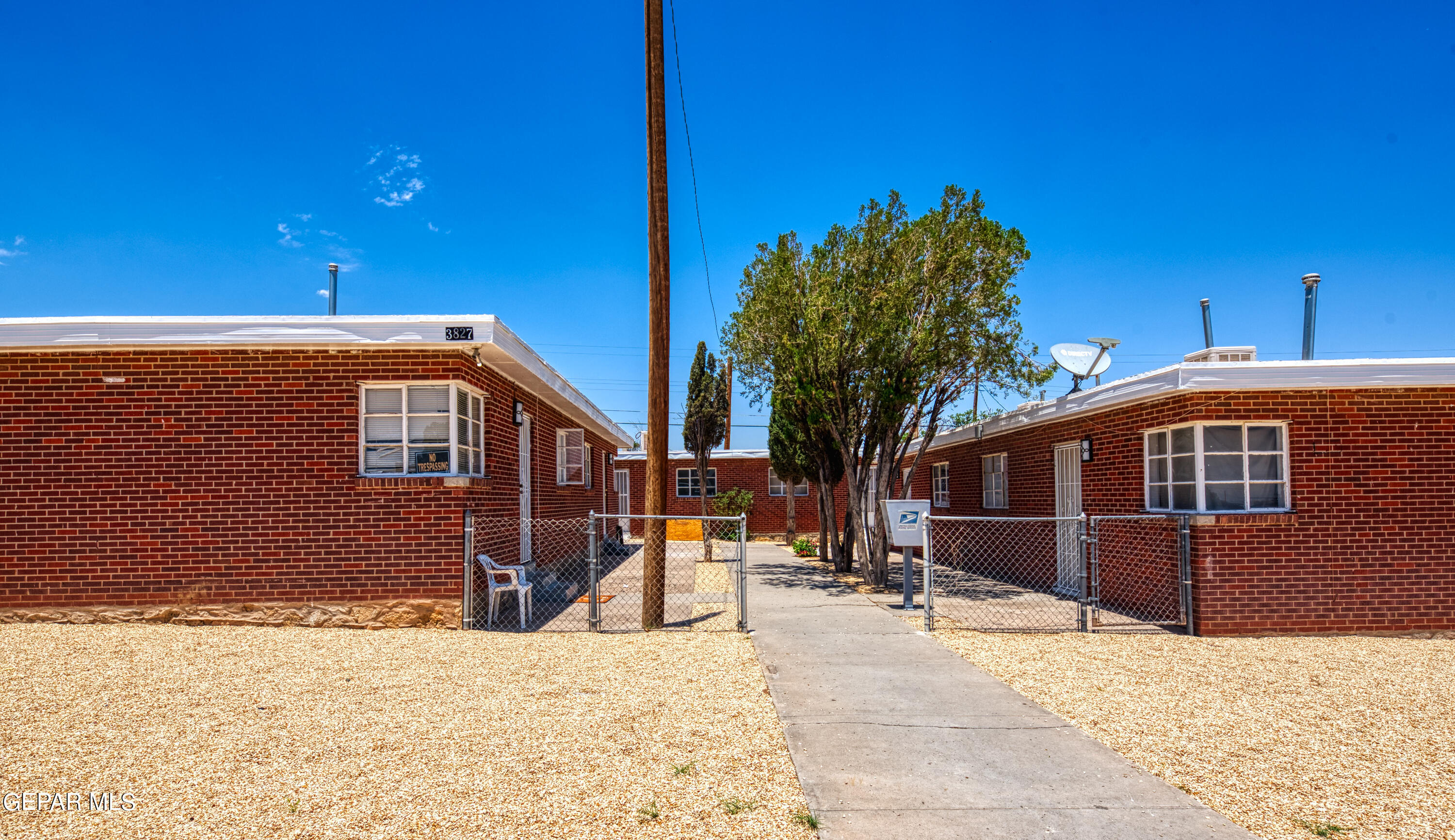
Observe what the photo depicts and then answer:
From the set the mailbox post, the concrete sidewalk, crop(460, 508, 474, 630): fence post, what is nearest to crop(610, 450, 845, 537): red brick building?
the mailbox post

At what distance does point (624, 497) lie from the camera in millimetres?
25719

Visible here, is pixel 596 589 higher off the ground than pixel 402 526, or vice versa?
pixel 402 526

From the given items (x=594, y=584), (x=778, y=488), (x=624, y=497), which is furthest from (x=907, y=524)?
(x=778, y=488)

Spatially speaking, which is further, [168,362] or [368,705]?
[168,362]

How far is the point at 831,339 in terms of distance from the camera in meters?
11.9

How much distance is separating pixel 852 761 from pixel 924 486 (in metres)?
16.2

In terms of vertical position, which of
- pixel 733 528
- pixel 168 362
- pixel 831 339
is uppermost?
pixel 831 339

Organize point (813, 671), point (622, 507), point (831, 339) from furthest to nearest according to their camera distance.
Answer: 1. point (622, 507)
2. point (831, 339)
3. point (813, 671)

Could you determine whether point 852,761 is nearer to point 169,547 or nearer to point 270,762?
point 270,762

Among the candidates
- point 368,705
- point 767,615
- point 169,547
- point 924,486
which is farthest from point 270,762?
point 924,486

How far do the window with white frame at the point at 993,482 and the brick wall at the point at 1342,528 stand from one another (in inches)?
233

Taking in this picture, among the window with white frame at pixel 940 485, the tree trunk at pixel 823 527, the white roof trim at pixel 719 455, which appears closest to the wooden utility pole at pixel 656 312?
the tree trunk at pixel 823 527

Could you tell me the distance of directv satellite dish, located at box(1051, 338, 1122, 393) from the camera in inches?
461

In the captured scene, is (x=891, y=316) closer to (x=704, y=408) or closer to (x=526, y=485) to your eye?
(x=526, y=485)
